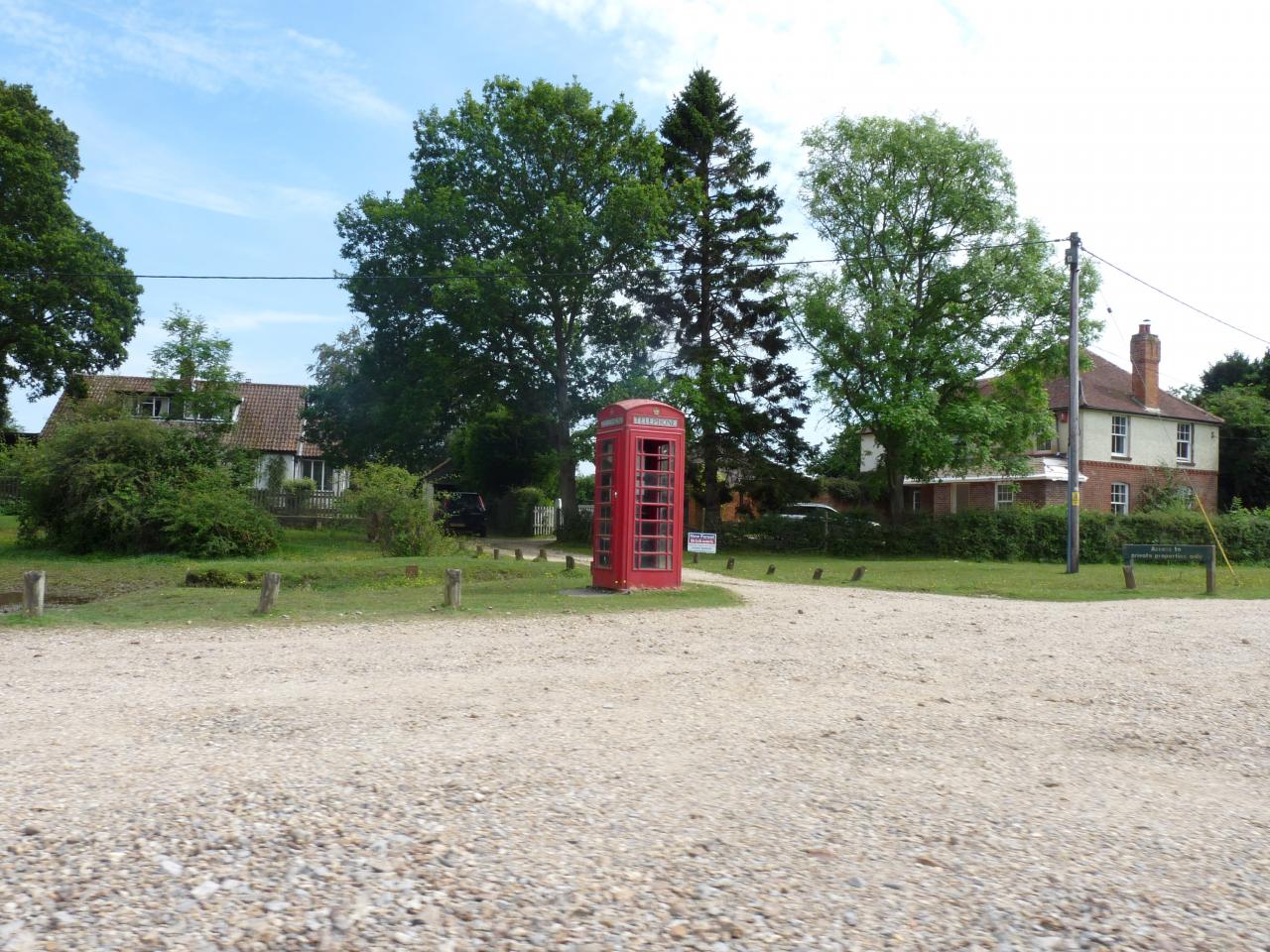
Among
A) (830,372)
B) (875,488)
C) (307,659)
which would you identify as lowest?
(307,659)

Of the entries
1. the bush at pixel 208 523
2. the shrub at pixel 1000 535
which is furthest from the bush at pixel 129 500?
the shrub at pixel 1000 535

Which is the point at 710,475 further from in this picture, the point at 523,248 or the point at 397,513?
the point at 397,513

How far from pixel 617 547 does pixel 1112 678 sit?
337 inches

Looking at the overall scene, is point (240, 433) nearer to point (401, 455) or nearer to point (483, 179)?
point (401, 455)

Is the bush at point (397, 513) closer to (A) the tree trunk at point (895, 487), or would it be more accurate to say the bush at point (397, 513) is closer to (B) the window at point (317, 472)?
(A) the tree trunk at point (895, 487)

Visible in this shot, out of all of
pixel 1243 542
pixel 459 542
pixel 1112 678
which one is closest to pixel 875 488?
pixel 1243 542

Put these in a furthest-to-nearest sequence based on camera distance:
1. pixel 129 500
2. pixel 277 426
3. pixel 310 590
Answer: pixel 277 426
pixel 129 500
pixel 310 590

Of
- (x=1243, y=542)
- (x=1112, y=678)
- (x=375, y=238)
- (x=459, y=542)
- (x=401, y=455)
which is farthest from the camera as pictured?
(x=401, y=455)

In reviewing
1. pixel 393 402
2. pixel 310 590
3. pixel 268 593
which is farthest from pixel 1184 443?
pixel 268 593

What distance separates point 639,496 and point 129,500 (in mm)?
13135

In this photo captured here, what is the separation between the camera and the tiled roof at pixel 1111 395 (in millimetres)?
39938

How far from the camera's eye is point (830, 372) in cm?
3366

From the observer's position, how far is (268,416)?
5762 centimetres

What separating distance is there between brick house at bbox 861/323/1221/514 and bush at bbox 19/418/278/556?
973 inches
